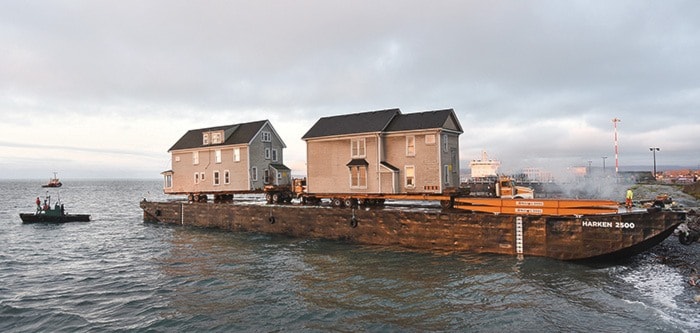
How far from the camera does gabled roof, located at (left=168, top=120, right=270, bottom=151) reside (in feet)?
143

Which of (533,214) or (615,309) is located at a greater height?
(533,214)

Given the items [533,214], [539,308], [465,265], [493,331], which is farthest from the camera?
[533,214]

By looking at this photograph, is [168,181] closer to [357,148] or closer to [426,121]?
[357,148]

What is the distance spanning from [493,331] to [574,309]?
412cm

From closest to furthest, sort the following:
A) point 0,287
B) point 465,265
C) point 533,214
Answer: point 0,287
point 465,265
point 533,214

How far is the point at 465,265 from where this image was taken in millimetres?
22781

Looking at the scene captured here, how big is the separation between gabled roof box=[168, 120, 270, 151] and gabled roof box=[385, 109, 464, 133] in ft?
55.9

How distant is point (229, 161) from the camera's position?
43.6 m

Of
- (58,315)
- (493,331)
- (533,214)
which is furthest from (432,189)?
(58,315)

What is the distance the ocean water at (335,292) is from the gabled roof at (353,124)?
10.0m

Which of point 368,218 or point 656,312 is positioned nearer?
point 656,312

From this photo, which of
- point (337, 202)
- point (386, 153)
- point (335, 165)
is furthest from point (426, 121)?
point (337, 202)

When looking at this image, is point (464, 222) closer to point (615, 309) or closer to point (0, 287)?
point (615, 309)

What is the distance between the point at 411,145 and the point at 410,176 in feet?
7.97
